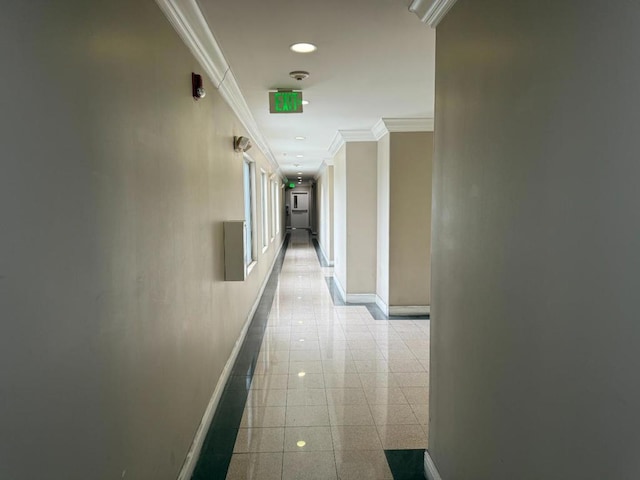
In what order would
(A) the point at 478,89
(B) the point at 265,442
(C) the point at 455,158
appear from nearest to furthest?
1. (A) the point at 478,89
2. (C) the point at 455,158
3. (B) the point at 265,442

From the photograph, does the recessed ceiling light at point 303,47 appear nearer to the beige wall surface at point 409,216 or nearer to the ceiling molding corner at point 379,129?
the ceiling molding corner at point 379,129

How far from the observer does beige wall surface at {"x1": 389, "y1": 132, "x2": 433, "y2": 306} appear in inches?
216

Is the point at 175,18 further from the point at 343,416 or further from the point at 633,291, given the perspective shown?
the point at 343,416

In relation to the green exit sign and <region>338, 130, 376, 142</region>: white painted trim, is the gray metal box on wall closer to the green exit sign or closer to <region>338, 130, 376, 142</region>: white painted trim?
the green exit sign

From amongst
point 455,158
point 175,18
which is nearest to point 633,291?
point 455,158

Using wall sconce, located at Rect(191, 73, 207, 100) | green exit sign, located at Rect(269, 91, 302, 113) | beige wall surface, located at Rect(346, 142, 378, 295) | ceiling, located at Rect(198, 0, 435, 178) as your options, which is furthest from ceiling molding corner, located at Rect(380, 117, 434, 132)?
wall sconce, located at Rect(191, 73, 207, 100)

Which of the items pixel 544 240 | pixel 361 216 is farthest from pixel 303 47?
pixel 361 216

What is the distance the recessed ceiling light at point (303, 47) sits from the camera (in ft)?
8.87

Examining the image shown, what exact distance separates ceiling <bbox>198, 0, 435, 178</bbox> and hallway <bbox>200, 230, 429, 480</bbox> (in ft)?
8.55

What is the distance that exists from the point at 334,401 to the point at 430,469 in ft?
3.62

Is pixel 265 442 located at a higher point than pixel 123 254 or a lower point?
lower

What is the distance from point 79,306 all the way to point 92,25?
0.85 m

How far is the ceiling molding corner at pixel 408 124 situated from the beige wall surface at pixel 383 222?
0.17 metres

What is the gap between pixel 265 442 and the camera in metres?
2.69
